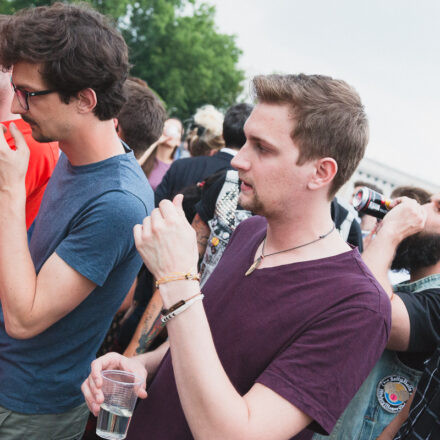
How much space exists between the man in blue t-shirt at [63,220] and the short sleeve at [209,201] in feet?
3.30

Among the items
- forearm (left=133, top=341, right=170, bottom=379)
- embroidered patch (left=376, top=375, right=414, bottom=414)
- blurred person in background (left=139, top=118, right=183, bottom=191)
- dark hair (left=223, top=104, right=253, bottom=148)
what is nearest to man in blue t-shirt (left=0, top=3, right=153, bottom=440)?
forearm (left=133, top=341, right=170, bottom=379)

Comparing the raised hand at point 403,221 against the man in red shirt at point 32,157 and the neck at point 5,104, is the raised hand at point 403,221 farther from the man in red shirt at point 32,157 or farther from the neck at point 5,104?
the neck at point 5,104

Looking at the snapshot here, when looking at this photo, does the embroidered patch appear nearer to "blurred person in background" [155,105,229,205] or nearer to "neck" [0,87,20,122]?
"blurred person in background" [155,105,229,205]

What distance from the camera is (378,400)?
2.27m

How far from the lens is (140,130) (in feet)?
10.5

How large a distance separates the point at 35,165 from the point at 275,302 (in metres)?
1.51

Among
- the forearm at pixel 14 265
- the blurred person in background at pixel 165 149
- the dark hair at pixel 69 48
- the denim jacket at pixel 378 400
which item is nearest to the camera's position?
the forearm at pixel 14 265

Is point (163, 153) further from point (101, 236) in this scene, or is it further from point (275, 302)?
point (275, 302)

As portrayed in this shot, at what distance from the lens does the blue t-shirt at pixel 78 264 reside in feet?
5.80

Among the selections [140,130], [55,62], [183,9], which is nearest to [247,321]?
[55,62]

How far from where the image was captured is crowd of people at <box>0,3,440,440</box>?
1273 mm

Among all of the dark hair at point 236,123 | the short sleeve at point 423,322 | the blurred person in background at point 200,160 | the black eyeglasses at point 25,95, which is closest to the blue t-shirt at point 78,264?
the black eyeglasses at point 25,95

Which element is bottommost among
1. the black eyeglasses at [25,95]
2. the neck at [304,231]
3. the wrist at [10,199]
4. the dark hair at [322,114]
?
the wrist at [10,199]

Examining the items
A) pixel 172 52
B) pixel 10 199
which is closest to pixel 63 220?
pixel 10 199
